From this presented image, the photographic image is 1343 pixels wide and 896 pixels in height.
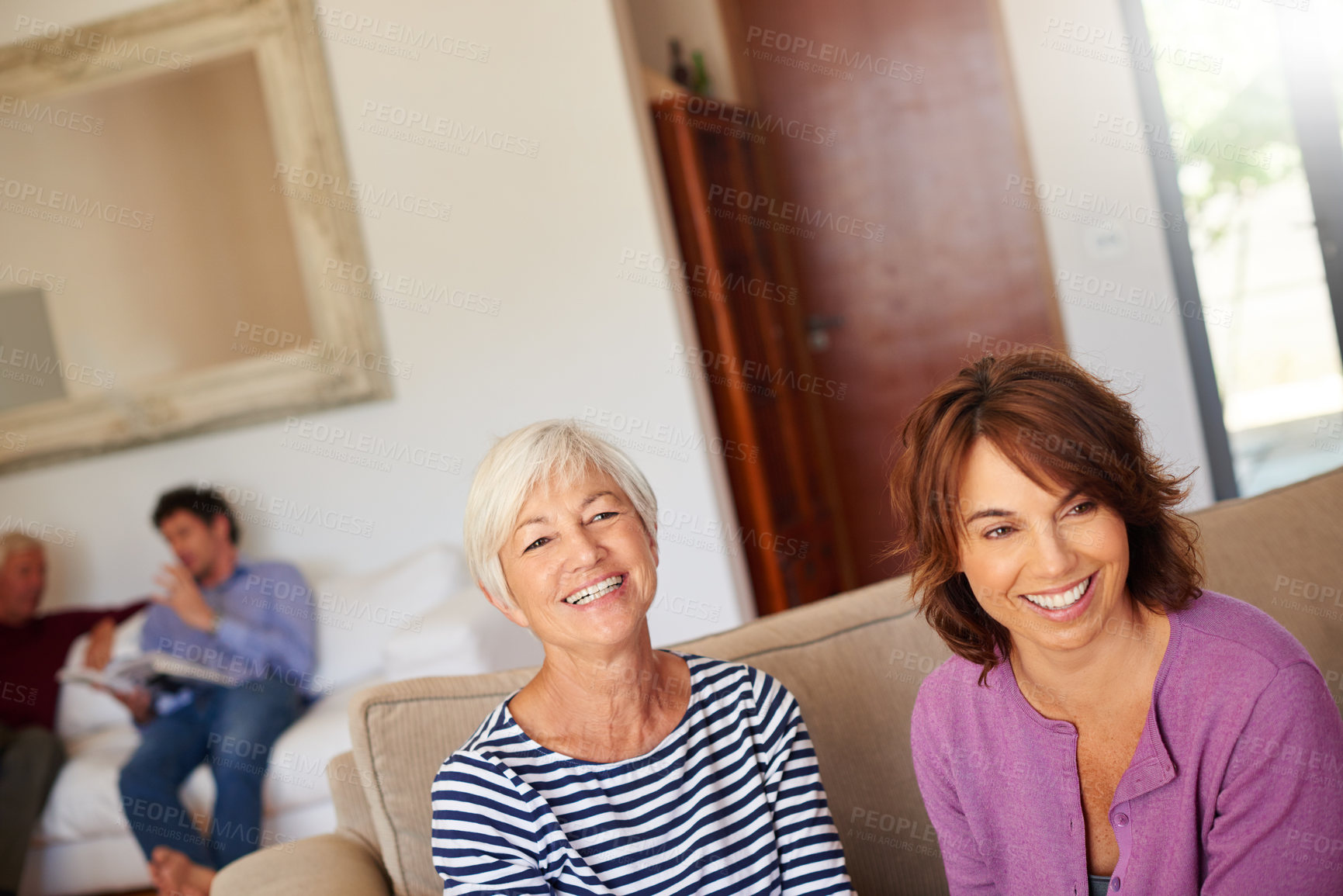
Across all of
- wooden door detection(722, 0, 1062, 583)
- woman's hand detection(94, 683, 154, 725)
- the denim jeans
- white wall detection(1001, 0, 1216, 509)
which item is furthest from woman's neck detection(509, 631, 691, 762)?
wooden door detection(722, 0, 1062, 583)

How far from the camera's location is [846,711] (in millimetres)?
1501

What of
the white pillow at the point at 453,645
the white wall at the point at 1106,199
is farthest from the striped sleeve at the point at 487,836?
the white wall at the point at 1106,199

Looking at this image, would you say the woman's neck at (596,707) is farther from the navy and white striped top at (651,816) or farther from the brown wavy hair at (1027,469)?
the brown wavy hair at (1027,469)

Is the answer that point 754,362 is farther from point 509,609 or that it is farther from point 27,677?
point 509,609

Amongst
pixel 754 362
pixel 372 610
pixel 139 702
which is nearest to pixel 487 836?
pixel 372 610

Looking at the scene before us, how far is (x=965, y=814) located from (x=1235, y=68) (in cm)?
306

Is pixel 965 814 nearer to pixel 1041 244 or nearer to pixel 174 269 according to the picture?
pixel 1041 244

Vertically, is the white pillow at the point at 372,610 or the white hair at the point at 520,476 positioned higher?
the white hair at the point at 520,476

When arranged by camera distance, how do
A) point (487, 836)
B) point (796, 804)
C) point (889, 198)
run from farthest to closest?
point (889, 198), point (796, 804), point (487, 836)

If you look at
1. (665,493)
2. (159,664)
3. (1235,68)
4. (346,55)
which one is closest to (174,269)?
(346,55)

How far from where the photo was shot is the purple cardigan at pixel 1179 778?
0.97 meters

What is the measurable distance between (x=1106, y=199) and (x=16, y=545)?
3662mm

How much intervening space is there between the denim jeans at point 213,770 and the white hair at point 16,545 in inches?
32.4

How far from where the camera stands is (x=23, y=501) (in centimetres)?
376
